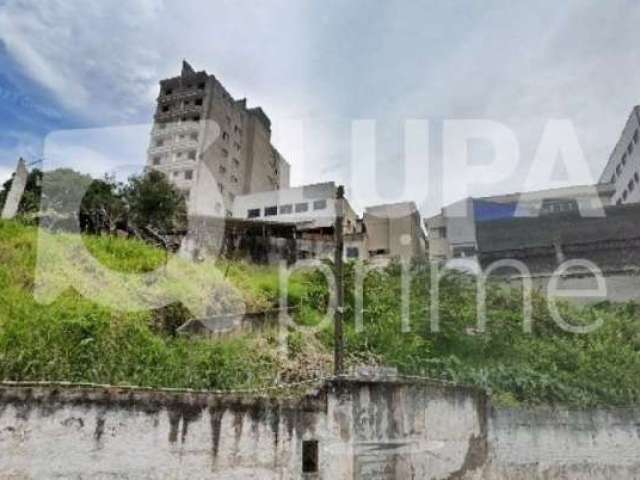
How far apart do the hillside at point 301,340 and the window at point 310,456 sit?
4.92 ft

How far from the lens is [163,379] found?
9.04 m

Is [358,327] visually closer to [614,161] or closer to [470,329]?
[470,329]

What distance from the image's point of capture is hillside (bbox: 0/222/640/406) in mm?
9258

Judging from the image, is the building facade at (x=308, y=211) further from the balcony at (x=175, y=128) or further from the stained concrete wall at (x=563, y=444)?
the stained concrete wall at (x=563, y=444)

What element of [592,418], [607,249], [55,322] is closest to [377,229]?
[607,249]

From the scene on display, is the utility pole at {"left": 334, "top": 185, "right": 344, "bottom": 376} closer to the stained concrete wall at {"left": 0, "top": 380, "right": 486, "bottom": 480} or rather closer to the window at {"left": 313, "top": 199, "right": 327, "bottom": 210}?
the stained concrete wall at {"left": 0, "top": 380, "right": 486, "bottom": 480}

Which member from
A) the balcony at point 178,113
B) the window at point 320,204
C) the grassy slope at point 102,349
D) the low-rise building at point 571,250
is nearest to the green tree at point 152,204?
the window at point 320,204

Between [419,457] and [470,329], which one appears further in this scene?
[470,329]

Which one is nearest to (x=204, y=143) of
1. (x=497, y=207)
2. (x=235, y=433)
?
(x=497, y=207)

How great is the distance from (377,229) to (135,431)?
28564 mm

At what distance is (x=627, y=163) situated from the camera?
126ft

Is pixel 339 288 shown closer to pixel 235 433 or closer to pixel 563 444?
pixel 235 433

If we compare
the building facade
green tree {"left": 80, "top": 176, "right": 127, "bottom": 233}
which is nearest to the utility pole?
green tree {"left": 80, "top": 176, "right": 127, "bottom": 233}

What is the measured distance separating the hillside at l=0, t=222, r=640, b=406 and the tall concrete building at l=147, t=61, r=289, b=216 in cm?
2256
